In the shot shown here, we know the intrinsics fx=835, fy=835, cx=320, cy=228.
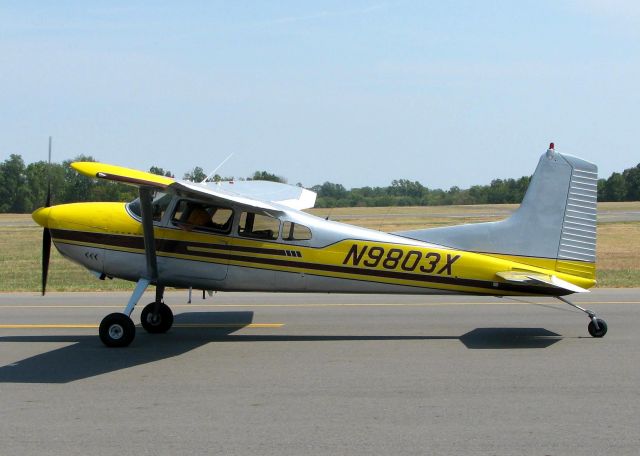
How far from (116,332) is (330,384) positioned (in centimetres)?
359

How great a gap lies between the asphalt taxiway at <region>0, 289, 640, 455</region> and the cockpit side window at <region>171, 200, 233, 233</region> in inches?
59.9

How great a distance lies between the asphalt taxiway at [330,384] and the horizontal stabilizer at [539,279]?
2.34ft

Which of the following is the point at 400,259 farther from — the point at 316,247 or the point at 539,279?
the point at 539,279

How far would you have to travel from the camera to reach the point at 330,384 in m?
8.29

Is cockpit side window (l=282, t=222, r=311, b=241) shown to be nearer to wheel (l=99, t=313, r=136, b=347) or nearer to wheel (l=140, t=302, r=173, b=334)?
wheel (l=140, t=302, r=173, b=334)

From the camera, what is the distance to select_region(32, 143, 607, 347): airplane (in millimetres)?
10812

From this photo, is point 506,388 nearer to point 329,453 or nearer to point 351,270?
point 329,453

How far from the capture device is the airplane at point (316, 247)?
10.8 metres

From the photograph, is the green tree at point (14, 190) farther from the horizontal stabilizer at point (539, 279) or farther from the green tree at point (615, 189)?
the horizontal stabilizer at point (539, 279)

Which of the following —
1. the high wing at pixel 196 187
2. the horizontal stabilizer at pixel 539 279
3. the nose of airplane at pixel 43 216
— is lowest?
the horizontal stabilizer at pixel 539 279

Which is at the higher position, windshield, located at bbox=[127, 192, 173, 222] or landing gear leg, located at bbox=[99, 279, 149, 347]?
windshield, located at bbox=[127, 192, 173, 222]

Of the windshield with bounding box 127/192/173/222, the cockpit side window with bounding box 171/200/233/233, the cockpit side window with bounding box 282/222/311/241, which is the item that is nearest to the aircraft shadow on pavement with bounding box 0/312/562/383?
the cockpit side window with bounding box 282/222/311/241

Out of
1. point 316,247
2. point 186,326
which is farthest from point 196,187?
point 186,326

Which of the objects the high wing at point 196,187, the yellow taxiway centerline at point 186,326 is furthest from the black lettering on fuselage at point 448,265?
the yellow taxiway centerline at point 186,326
